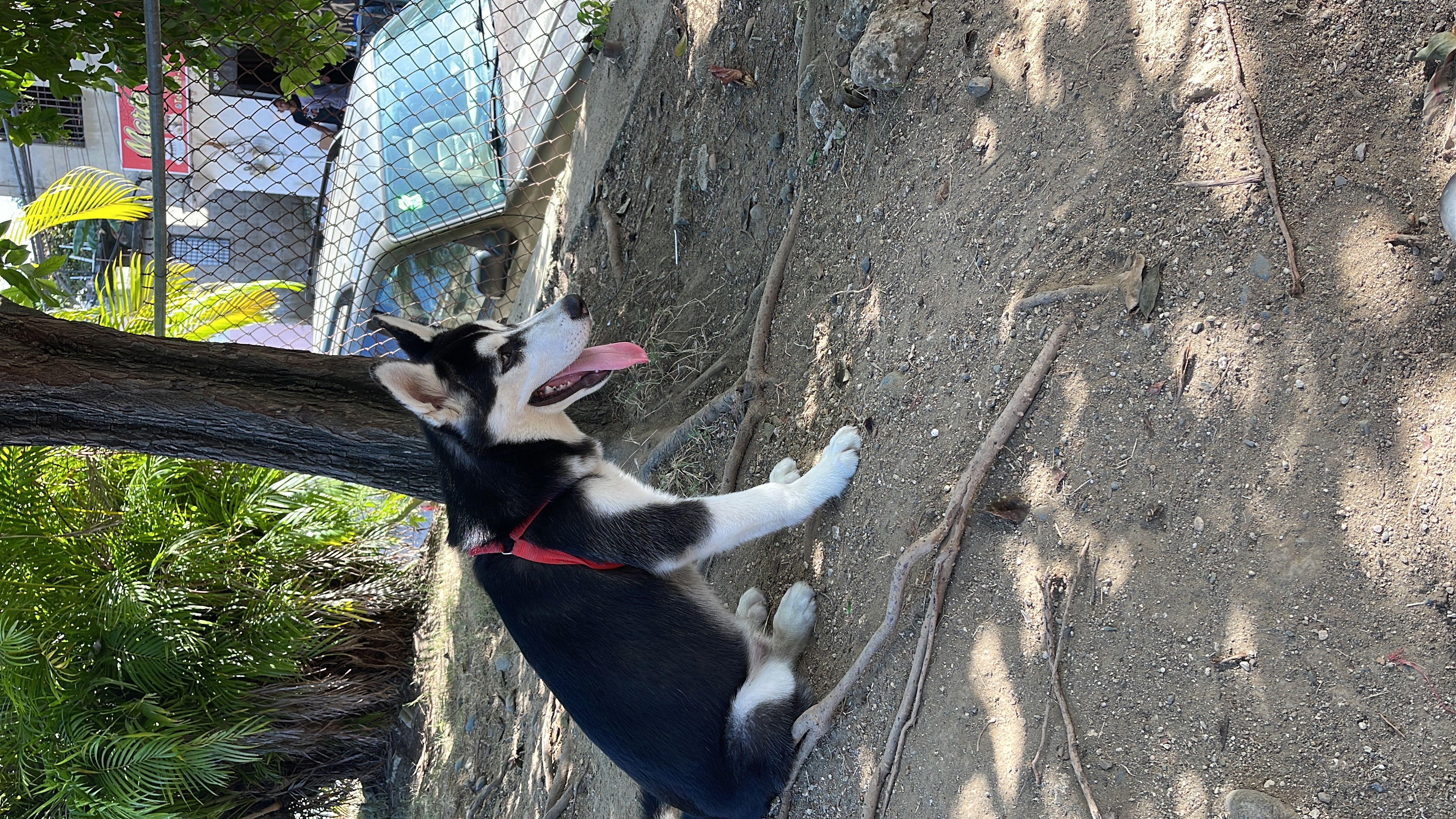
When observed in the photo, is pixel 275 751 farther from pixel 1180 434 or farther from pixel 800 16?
pixel 1180 434

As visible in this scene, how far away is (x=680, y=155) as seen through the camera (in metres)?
5.05

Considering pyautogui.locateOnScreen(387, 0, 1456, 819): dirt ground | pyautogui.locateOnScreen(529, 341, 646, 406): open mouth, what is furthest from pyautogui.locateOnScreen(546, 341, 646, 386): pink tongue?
pyautogui.locateOnScreen(387, 0, 1456, 819): dirt ground

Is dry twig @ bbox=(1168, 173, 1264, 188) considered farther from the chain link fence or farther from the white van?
the white van

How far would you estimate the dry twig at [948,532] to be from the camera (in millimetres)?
2607

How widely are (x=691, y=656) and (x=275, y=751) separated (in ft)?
15.2

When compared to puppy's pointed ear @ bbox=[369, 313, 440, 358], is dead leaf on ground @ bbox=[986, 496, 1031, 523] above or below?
above

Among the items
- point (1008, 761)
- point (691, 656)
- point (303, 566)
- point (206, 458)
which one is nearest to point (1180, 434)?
point (1008, 761)

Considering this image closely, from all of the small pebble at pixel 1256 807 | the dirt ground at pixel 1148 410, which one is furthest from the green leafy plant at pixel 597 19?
the small pebble at pixel 1256 807

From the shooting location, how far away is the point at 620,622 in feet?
10.1

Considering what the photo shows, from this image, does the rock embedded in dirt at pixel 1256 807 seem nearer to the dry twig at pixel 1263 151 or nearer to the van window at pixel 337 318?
the dry twig at pixel 1263 151

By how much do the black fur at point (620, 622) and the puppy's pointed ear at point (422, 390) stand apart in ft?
0.20

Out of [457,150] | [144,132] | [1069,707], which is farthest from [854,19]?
[144,132]

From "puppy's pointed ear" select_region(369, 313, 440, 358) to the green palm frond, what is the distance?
2993mm

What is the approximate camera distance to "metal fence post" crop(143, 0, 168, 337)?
4070 millimetres
